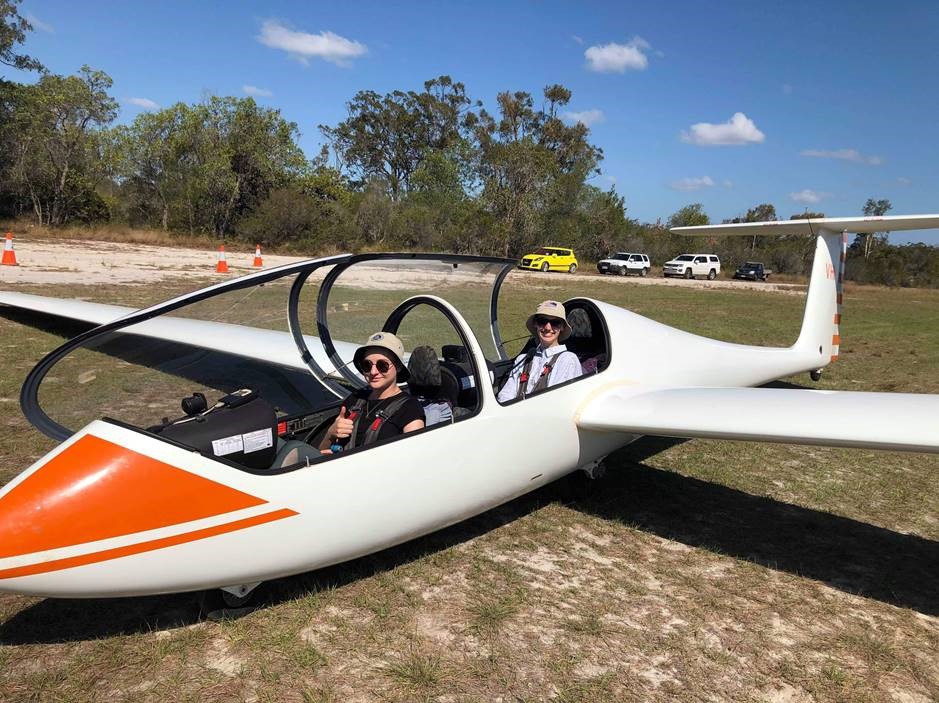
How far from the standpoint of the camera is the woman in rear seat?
15.8 ft

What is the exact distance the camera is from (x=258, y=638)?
3115 mm

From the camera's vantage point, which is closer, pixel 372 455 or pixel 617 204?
pixel 372 455

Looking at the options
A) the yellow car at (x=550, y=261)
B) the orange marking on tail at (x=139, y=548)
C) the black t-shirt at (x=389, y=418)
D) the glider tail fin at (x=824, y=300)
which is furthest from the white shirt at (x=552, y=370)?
the yellow car at (x=550, y=261)

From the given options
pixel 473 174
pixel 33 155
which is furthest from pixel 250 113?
pixel 473 174

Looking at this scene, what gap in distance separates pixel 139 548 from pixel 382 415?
4.63ft

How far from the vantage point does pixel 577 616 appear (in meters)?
3.53

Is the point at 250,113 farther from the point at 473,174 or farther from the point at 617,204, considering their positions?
the point at 617,204

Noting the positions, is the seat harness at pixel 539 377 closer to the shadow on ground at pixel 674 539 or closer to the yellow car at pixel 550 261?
the shadow on ground at pixel 674 539

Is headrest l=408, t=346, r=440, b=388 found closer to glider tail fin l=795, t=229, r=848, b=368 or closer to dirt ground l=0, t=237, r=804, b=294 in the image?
glider tail fin l=795, t=229, r=848, b=368

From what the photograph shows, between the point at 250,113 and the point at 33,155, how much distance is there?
42.4ft

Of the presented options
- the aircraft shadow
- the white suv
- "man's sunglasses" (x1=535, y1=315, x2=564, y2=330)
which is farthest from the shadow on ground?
the white suv

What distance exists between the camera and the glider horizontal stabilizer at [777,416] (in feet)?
12.8

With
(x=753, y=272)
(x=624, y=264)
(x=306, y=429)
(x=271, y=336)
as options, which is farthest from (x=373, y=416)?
(x=753, y=272)

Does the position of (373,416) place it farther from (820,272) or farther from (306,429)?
(820,272)
